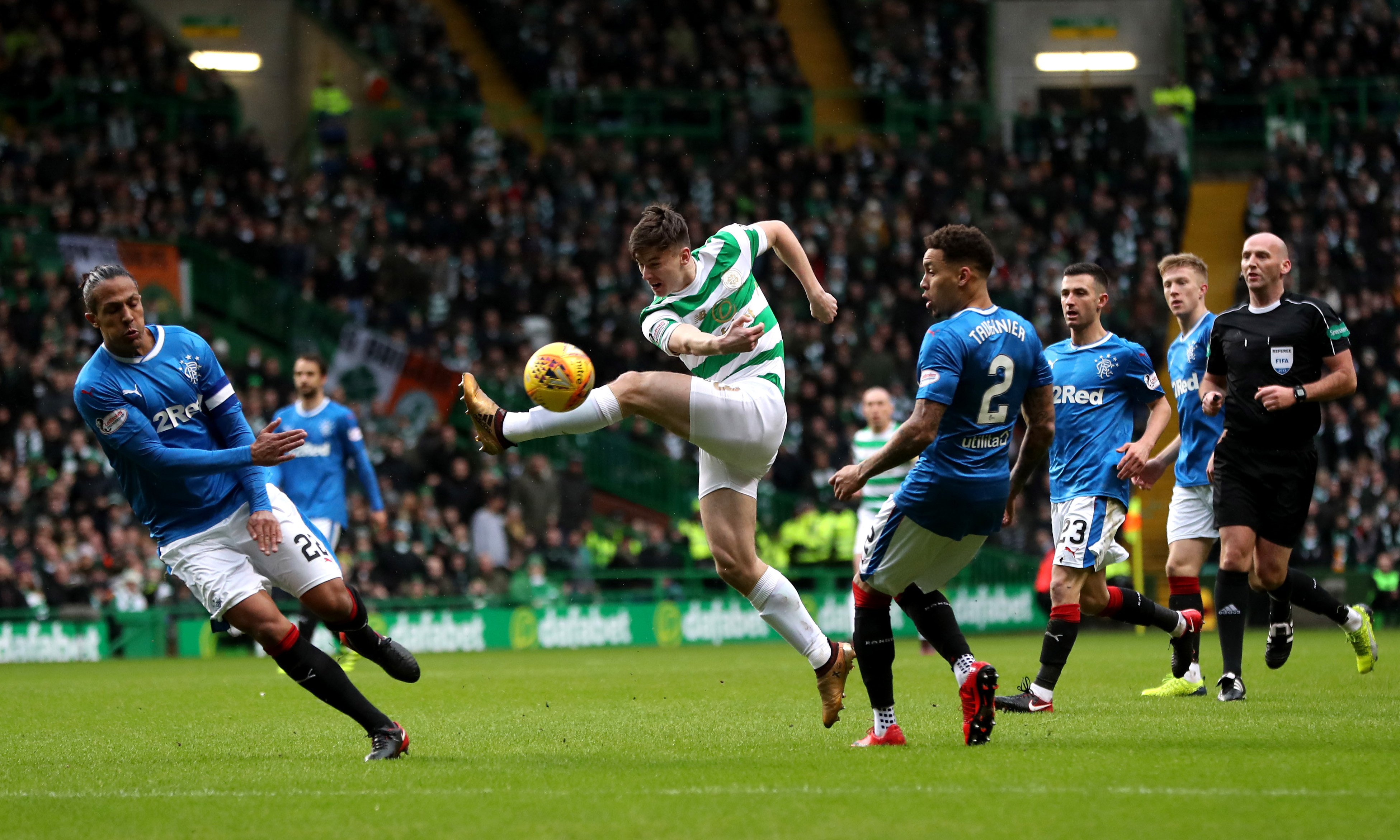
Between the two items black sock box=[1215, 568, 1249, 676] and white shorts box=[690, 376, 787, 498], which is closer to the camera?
white shorts box=[690, 376, 787, 498]

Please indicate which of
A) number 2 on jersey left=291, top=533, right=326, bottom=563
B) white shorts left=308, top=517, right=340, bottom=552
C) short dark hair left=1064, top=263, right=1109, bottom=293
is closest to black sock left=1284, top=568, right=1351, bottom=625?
short dark hair left=1064, top=263, right=1109, bottom=293

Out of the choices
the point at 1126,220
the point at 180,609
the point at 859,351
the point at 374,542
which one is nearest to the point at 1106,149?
the point at 1126,220

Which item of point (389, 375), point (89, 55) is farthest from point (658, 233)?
point (89, 55)

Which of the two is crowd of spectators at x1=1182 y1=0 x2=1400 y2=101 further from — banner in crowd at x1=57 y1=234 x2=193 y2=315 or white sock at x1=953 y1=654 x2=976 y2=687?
white sock at x1=953 y1=654 x2=976 y2=687

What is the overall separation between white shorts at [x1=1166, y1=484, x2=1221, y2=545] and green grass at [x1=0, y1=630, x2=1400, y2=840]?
3.32ft

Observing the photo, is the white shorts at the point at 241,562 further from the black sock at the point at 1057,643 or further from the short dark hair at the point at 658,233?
the black sock at the point at 1057,643

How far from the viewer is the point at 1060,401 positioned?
936 centimetres

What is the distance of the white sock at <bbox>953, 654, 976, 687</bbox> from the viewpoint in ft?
22.4

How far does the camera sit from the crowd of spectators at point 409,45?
2725 cm

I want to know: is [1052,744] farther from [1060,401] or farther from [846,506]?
[846,506]

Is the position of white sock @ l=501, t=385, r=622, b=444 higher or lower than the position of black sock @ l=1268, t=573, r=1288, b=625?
higher

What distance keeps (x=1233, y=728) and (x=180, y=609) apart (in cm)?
1288

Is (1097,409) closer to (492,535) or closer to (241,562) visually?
(241,562)

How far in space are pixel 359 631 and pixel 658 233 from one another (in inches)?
95.3
